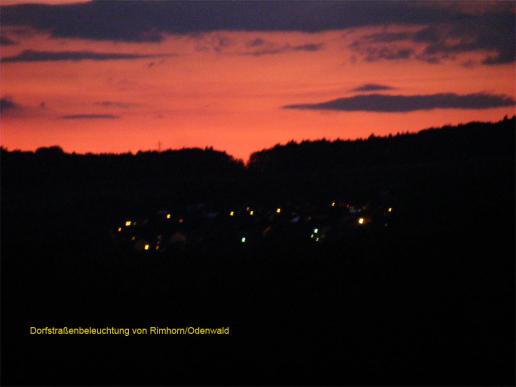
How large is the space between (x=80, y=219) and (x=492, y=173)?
54.8 feet

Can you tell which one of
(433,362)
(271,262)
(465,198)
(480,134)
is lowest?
(433,362)

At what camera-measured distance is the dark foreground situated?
48.5 ft

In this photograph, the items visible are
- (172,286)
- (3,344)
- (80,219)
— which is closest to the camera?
(3,344)

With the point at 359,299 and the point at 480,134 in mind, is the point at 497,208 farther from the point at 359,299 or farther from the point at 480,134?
the point at 480,134

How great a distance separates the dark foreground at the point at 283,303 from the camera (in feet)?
48.5

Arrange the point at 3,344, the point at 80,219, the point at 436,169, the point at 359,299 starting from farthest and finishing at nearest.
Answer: the point at 436,169 < the point at 80,219 < the point at 359,299 < the point at 3,344

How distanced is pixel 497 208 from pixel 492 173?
6.11 m

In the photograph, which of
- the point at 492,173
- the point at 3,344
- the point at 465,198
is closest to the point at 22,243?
the point at 3,344

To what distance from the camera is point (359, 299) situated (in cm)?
1839

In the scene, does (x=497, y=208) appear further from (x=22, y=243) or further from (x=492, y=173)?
(x=22, y=243)

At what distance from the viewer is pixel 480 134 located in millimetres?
36469

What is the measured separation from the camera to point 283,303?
18.4 meters

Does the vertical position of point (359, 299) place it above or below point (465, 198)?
below

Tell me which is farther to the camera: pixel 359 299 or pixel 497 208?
pixel 497 208
